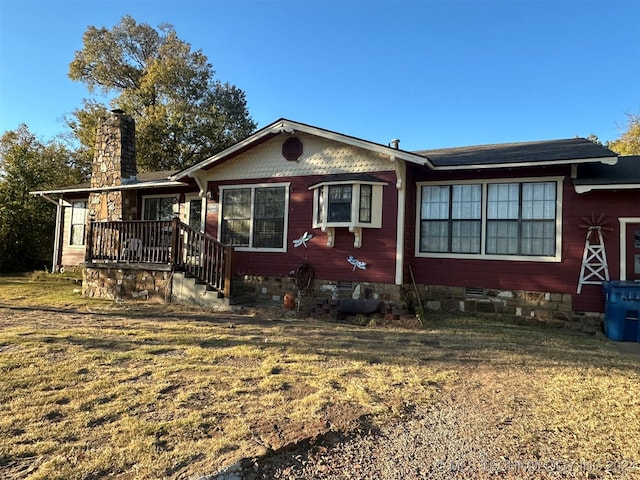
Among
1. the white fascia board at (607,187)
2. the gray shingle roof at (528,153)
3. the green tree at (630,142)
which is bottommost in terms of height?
the white fascia board at (607,187)

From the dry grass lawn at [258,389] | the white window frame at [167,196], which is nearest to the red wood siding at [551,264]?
the dry grass lawn at [258,389]

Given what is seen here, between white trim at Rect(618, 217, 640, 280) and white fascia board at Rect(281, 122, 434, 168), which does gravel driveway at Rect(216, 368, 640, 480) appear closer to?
white trim at Rect(618, 217, 640, 280)

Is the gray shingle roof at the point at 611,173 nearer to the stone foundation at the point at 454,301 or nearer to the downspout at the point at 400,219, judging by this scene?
the stone foundation at the point at 454,301

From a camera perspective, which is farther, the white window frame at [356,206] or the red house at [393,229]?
the white window frame at [356,206]

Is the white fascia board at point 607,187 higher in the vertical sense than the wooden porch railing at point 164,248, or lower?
higher

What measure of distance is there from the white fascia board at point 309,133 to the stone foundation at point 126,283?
2596mm

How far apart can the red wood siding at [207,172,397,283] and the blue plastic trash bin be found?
3.81 metres

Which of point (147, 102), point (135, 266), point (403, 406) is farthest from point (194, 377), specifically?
point (147, 102)

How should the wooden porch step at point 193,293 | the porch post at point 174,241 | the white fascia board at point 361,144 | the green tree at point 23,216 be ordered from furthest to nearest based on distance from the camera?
1. the green tree at point 23,216
2. the porch post at point 174,241
3. the wooden porch step at point 193,293
4. the white fascia board at point 361,144

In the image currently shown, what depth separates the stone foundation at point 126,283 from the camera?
10203 mm

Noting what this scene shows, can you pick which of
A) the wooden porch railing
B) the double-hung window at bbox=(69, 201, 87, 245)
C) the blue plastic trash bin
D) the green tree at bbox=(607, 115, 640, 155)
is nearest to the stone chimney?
the double-hung window at bbox=(69, 201, 87, 245)

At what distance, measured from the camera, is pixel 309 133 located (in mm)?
9664

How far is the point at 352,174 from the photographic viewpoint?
944 centimetres

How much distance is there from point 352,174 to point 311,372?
5.57 m
